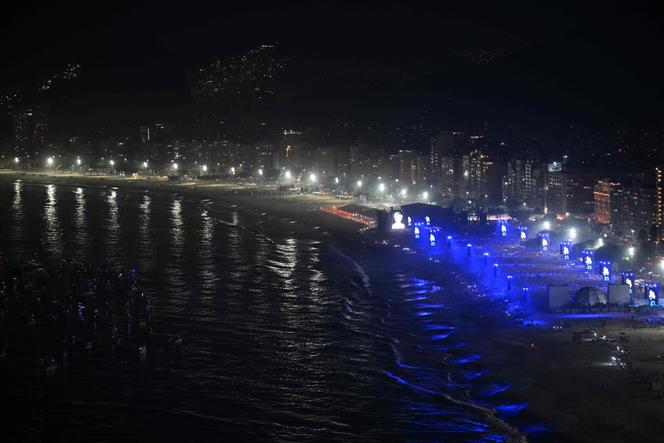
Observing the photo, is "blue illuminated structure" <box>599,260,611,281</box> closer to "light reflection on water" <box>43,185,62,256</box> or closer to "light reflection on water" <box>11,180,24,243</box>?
"light reflection on water" <box>43,185,62,256</box>

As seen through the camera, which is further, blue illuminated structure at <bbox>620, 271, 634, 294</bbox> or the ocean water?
blue illuminated structure at <bbox>620, 271, 634, 294</bbox>

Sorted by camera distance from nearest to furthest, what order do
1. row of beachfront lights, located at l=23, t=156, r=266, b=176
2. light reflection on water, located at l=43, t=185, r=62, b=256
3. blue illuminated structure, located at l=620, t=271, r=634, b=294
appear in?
blue illuminated structure, located at l=620, t=271, r=634, b=294, light reflection on water, located at l=43, t=185, r=62, b=256, row of beachfront lights, located at l=23, t=156, r=266, b=176

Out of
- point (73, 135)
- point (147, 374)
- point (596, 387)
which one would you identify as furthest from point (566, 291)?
point (73, 135)

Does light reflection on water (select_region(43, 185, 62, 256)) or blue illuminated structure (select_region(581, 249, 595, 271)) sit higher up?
light reflection on water (select_region(43, 185, 62, 256))

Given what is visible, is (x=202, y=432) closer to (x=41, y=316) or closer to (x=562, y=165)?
(x=41, y=316)

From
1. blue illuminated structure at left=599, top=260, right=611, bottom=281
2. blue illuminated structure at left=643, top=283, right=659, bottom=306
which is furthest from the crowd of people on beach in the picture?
blue illuminated structure at left=599, top=260, right=611, bottom=281

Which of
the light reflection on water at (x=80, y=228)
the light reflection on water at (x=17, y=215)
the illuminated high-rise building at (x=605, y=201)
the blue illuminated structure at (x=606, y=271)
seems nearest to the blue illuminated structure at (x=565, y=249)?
the blue illuminated structure at (x=606, y=271)

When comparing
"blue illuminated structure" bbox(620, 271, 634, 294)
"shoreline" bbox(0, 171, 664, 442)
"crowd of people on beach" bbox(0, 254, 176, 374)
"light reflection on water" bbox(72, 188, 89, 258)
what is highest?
"light reflection on water" bbox(72, 188, 89, 258)

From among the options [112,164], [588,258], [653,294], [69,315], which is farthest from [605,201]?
[112,164]

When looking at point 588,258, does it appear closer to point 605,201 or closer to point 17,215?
→ point 605,201
